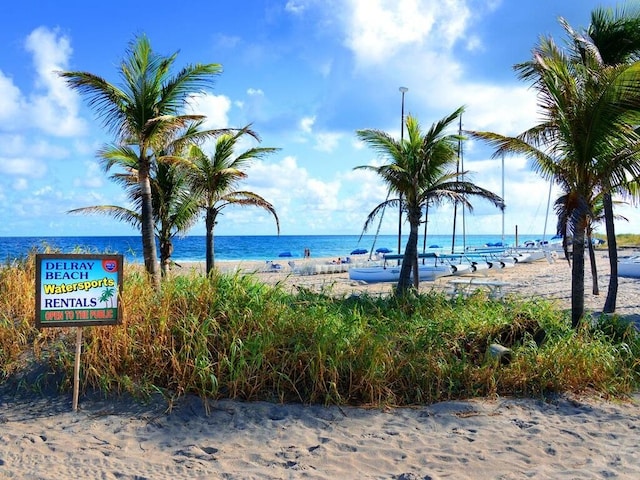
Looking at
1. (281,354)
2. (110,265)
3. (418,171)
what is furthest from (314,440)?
(418,171)

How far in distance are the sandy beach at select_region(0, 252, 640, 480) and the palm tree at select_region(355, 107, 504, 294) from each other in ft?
27.6

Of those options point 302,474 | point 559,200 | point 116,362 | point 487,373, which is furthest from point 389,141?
point 302,474

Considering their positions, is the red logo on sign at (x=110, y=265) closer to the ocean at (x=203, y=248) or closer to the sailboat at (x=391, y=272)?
the ocean at (x=203, y=248)

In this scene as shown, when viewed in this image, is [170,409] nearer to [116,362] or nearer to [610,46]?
[116,362]

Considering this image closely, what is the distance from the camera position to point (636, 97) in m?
8.63

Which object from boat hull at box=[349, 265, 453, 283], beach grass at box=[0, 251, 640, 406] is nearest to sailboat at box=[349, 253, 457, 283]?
boat hull at box=[349, 265, 453, 283]

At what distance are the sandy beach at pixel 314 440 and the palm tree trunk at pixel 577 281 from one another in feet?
10.6

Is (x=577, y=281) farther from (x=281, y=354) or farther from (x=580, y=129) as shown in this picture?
(x=281, y=354)

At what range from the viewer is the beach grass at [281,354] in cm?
580

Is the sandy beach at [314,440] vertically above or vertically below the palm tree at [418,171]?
below

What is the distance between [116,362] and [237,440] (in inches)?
73.7

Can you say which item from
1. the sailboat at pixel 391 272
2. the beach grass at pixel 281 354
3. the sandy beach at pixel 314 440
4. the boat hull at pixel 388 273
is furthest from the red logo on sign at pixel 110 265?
the boat hull at pixel 388 273

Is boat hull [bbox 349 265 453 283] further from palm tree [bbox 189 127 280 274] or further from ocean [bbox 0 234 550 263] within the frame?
palm tree [bbox 189 127 280 274]

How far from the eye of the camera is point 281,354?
616 cm
